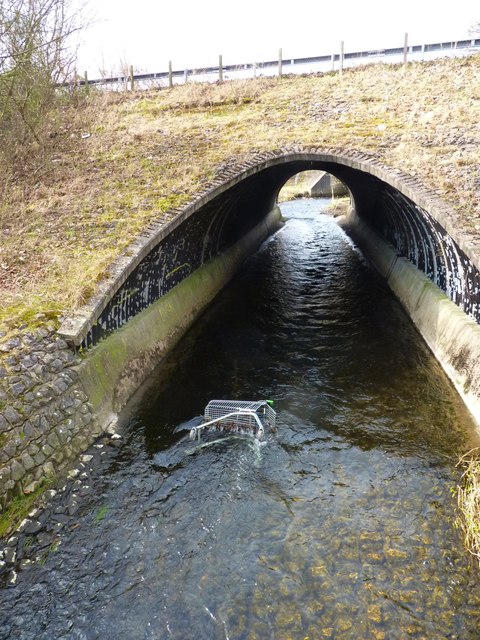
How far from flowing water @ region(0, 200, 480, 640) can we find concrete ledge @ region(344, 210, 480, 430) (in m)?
0.47

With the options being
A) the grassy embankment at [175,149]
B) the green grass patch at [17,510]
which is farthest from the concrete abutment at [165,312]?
the grassy embankment at [175,149]

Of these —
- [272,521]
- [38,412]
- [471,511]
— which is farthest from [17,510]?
[471,511]

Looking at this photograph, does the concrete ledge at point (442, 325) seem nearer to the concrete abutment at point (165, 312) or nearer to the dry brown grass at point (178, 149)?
the concrete abutment at point (165, 312)

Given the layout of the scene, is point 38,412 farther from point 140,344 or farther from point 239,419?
point 140,344

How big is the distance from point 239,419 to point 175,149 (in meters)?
13.4

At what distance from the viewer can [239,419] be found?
11398 mm

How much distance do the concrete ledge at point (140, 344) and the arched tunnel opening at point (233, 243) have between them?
1.01 ft

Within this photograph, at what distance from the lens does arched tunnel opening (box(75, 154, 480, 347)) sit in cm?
1338

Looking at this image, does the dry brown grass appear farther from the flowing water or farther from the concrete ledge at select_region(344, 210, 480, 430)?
the flowing water

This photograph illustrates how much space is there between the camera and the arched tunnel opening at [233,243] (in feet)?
43.9

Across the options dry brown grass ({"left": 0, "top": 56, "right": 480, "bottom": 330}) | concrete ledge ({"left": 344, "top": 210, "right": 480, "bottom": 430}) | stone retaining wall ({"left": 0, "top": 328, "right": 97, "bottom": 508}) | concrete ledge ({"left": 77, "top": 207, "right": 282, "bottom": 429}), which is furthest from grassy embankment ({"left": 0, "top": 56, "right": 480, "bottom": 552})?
concrete ledge ({"left": 344, "top": 210, "right": 480, "bottom": 430})

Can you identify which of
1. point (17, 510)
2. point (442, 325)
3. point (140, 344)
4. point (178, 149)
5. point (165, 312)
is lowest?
point (17, 510)

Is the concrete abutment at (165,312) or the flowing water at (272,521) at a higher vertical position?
the concrete abutment at (165,312)

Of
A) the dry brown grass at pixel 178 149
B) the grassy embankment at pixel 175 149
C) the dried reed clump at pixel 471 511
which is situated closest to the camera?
the dried reed clump at pixel 471 511
